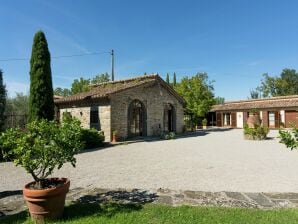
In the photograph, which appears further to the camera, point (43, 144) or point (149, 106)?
point (149, 106)

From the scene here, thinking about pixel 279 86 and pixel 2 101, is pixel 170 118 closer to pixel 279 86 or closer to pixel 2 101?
pixel 2 101

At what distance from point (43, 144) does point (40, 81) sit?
39.9 feet

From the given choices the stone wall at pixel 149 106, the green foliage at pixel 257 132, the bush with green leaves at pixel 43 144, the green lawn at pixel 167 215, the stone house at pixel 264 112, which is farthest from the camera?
the stone house at pixel 264 112

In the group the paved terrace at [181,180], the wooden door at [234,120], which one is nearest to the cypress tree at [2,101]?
the paved terrace at [181,180]

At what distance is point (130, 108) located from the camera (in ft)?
67.6

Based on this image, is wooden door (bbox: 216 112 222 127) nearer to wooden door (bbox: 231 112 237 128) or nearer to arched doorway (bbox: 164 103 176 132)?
wooden door (bbox: 231 112 237 128)

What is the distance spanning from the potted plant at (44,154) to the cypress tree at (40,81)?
11261mm

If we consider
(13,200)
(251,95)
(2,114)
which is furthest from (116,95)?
(251,95)

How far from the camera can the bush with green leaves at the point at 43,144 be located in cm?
499

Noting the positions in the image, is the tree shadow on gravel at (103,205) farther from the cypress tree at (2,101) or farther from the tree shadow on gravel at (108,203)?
the cypress tree at (2,101)

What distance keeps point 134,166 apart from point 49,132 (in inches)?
216

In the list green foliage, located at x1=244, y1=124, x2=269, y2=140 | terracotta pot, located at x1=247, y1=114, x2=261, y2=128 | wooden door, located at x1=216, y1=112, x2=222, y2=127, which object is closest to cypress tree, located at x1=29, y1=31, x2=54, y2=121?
green foliage, located at x1=244, y1=124, x2=269, y2=140

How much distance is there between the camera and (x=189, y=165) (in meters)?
10.4

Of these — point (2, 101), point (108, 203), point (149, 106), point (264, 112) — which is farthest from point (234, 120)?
point (108, 203)
